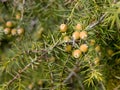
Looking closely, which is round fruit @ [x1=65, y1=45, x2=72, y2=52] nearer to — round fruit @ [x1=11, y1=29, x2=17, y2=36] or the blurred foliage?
the blurred foliage

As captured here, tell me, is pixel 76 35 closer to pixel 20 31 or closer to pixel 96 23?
pixel 96 23

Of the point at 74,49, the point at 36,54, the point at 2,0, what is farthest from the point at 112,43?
the point at 2,0

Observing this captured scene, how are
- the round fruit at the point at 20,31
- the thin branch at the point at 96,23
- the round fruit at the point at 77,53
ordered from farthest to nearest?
the round fruit at the point at 20,31
the round fruit at the point at 77,53
the thin branch at the point at 96,23

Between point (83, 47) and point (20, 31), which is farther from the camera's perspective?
point (20, 31)

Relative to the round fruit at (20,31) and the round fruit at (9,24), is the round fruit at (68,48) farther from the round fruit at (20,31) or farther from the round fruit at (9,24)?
the round fruit at (9,24)

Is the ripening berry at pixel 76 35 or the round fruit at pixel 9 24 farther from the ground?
the ripening berry at pixel 76 35

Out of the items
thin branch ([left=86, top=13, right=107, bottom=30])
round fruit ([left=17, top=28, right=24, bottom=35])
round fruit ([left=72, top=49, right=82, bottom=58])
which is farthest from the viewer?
round fruit ([left=17, top=28, right=24, bottom=35])

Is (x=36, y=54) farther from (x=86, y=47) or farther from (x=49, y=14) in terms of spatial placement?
(x=49, y=14)

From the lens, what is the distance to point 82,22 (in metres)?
1.46

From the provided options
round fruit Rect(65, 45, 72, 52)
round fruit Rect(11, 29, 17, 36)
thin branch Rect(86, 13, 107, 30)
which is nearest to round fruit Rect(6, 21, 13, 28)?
round fruit Rect(11, 29, 17, 36)

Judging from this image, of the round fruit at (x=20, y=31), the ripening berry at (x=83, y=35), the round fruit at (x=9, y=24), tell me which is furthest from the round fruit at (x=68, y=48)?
the round fruit at (x=9, y=24)

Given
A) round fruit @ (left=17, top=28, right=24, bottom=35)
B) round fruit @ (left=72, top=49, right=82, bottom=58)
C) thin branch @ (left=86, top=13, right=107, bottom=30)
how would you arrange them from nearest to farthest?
1. thin branch @ (left=86, top=13, right=107, bottom=30)
2. round fruit @ (left=72, top=49, right=82, bottom=58)
3. round fruit @ (left=17, top=28, right=24, bottom=35)

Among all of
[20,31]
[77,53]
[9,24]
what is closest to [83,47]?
[77,53]

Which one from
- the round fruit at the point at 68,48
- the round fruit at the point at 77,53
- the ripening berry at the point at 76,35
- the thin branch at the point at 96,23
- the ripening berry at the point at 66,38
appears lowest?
the round fruit at the point at 77,53
